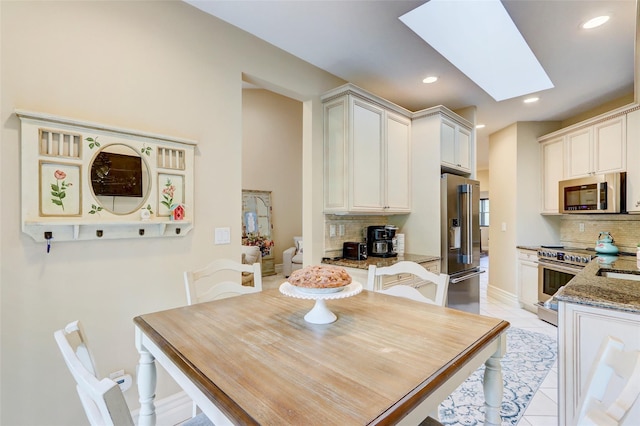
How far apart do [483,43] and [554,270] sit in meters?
2.79

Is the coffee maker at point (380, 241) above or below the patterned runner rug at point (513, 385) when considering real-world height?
above

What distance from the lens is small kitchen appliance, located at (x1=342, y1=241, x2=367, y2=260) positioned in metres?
3.00

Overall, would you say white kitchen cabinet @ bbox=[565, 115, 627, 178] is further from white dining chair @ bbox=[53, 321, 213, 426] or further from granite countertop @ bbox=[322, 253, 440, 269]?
white dining chair @ bbox=[53, 321, 213, 426]

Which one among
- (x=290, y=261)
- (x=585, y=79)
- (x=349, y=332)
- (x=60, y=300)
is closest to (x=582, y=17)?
(x=585, y=79)

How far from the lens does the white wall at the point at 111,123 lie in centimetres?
145

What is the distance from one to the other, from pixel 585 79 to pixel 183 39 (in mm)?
3792

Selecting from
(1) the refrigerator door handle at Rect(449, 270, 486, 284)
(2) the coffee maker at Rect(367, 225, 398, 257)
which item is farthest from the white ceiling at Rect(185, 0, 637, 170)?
(1) the refrigerator door handle at Rect(449, 270, 486, 284)

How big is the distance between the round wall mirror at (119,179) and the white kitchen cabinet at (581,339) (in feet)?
7.99

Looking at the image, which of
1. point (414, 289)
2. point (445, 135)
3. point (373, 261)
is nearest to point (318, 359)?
point (414, 289)

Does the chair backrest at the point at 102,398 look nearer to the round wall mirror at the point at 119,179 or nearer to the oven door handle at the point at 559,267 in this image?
the round wall mirror at the point at 119,179

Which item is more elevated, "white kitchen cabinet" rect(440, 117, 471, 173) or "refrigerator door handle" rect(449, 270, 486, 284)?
"white kitchen cabinet" rect(440, 117, 471, 173)

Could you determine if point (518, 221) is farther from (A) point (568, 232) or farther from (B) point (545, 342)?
(B) point (545, 342)

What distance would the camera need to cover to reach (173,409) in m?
1.91

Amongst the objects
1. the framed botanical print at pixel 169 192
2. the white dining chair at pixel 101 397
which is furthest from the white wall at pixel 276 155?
the white dining chair at pixel 101 397
